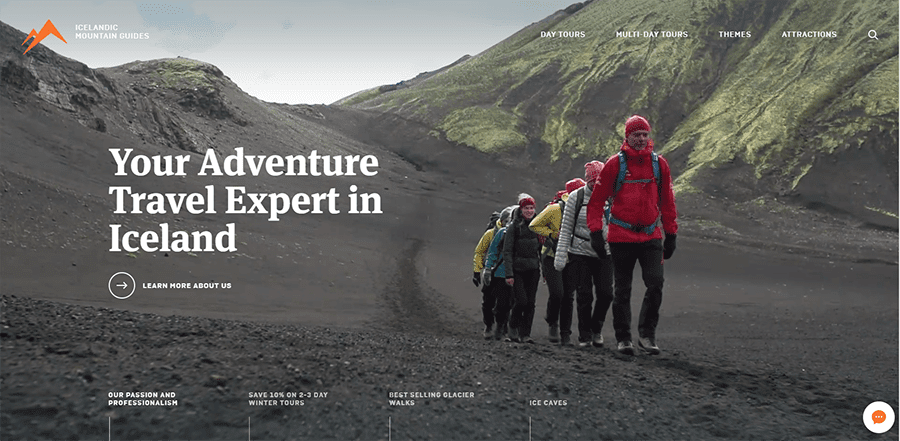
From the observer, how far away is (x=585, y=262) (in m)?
6.77

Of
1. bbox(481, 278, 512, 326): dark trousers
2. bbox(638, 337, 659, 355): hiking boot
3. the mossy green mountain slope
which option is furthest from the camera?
the mossy green mountain slope

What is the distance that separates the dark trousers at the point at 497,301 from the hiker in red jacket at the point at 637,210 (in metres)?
3.04

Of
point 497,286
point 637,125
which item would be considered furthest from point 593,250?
point 497,286

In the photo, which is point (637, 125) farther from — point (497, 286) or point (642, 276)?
point (497, 286)

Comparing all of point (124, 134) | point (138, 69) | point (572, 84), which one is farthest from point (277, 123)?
point (572, 84)

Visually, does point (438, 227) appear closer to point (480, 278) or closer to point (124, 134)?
point (124, 134)

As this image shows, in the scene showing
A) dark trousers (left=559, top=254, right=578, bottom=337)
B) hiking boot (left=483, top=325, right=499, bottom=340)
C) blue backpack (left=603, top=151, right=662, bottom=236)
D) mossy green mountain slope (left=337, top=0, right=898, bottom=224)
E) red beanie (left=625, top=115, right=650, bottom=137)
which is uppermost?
mossy green mountain slope (left=337, top=0, right=898, bottom=224)

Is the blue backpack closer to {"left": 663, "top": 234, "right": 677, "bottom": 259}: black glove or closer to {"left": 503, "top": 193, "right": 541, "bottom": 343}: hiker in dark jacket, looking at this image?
{"left": 663, "top": 234, "right": 677, "bottom": 259}: black glove

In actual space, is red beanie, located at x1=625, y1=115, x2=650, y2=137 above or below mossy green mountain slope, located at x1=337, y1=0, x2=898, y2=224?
below

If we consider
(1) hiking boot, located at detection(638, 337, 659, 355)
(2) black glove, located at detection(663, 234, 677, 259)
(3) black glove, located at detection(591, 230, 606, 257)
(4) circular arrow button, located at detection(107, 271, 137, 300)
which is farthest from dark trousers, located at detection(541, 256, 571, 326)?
(4) circular arrow button, located at detection(107, 271, 137, 300)

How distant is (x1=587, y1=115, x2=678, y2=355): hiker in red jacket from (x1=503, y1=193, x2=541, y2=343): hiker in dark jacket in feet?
7.68

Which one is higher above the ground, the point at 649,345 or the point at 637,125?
the point at 637,125

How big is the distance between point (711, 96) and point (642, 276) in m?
55.2

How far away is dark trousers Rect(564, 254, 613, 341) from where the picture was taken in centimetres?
646
